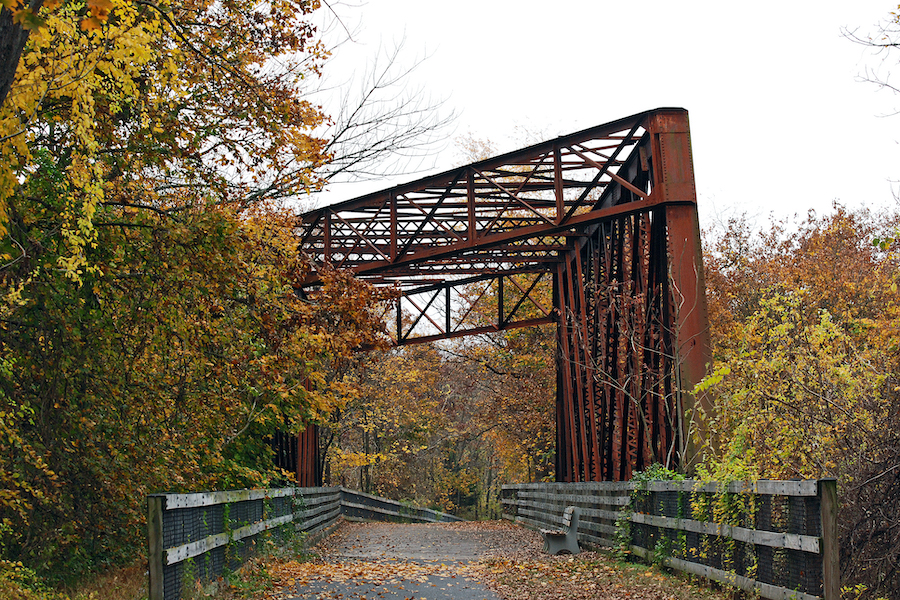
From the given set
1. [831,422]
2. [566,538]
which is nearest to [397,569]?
[566,538]

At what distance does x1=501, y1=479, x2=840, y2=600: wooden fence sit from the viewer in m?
5.78

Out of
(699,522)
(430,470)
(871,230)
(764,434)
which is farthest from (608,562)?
(430,470)

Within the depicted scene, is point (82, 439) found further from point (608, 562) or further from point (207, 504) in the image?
point (608, 562)

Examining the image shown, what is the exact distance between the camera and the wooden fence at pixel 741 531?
5777 mm

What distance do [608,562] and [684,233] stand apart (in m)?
4.36

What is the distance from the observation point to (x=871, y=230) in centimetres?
3309

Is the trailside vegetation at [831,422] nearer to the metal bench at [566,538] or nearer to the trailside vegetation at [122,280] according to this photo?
the metal bench at [566,538]

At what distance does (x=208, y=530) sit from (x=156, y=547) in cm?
138

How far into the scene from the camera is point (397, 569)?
1060 centimetres

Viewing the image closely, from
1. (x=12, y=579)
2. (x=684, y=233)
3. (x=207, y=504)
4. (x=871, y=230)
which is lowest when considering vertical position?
(x=12, y=579)

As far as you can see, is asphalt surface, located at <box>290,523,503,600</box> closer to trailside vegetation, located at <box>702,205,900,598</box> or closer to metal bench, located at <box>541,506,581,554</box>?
metal bench, located at <box>541,506,581,554</box>

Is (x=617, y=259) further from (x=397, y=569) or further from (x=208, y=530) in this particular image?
(x=208, y=530)

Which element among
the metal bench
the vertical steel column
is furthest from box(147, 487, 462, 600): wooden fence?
the vertical steel column

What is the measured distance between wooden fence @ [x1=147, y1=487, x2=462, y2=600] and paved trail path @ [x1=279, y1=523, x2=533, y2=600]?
68 centimetres
